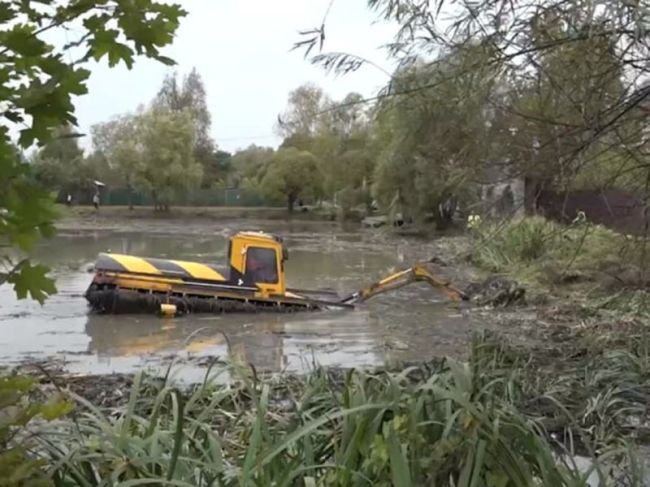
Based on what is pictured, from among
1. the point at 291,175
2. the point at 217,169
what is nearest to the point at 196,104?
the point at 217,169

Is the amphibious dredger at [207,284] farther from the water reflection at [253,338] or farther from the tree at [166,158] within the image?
the tree at [166,158]

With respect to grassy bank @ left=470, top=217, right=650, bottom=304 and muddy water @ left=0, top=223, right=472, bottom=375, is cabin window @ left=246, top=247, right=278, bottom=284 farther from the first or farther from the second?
grassy bank @ left=470, top=217, right=650, bottom=304

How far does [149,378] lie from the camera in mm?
5410

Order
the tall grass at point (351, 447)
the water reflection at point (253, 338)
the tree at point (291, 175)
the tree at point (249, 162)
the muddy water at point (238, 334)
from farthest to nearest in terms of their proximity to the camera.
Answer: the tree at point (249, 162), the tree at point (291, 175), the water reflection at point (253, 338), the muddy water at point (238, 334), the tall grass at point (351, 447)

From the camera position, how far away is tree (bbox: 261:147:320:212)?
46.6 m

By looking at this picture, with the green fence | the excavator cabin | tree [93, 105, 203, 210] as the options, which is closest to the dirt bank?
the green fence

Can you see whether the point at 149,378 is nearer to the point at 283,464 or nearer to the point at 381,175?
the point at 283,464

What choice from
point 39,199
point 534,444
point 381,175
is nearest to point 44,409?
point 39,199

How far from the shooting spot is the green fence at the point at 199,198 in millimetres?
50547

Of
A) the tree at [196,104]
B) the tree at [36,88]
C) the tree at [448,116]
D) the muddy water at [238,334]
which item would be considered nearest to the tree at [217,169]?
the tree at [196,104]

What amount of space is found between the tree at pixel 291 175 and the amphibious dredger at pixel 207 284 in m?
32.8

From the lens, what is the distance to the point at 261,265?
43.5ft

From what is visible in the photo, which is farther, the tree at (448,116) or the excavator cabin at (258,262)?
the excavator cabin at (258,262)

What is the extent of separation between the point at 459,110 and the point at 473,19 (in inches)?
18.7
